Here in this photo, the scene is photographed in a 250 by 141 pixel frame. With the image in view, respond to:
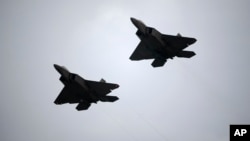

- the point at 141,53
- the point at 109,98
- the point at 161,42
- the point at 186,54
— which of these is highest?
the point at 141,53

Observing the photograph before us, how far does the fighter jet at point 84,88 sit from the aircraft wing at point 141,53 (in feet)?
34.3

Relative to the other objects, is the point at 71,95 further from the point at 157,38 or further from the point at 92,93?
the point at 157,38

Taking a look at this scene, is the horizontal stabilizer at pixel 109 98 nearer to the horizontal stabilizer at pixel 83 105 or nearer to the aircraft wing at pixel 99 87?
the aircraft wing at pixel 99 87

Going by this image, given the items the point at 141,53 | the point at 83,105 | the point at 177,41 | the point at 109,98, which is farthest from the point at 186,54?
the point at 83,105

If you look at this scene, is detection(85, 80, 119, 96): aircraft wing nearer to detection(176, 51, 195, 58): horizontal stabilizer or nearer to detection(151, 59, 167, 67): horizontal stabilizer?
detection(151, 59, 167, 67): horizontal stabilizer

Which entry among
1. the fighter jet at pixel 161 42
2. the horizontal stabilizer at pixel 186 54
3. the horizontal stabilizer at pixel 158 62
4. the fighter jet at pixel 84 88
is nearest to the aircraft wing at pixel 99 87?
the fighter jet at pixel 84 88

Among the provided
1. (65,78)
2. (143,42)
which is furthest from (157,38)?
A: (65,78)

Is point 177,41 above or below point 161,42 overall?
above

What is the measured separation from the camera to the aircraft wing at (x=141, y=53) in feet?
267

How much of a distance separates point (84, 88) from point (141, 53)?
15727 millimetres

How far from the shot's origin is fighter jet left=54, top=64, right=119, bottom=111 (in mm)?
72188

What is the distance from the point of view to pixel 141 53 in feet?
271

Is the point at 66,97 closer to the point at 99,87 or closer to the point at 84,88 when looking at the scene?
the point at 84,88

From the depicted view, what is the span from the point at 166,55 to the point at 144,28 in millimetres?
7088
